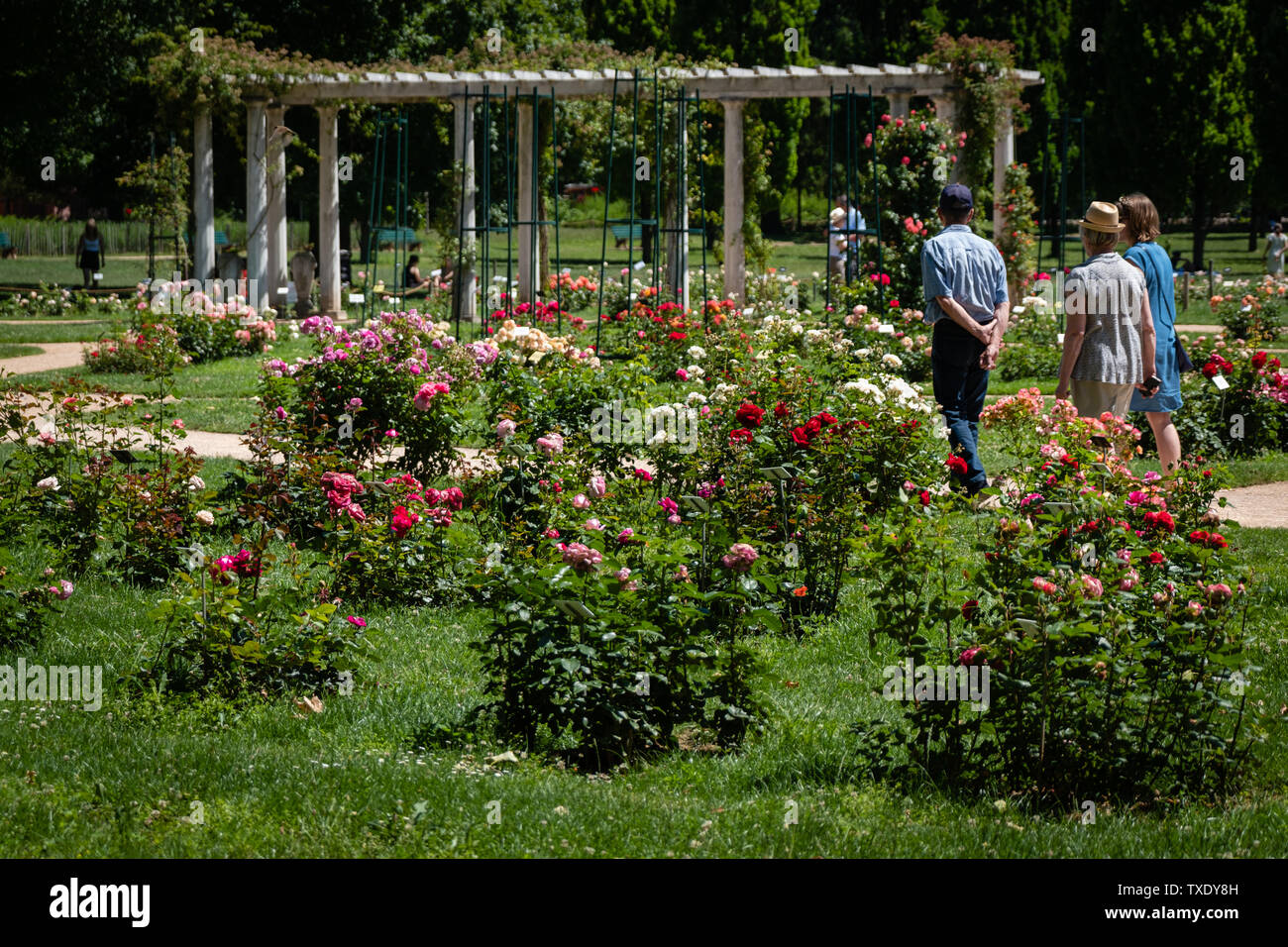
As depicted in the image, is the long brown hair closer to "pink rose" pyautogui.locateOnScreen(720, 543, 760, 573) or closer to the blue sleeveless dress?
the blue sleeveless dress

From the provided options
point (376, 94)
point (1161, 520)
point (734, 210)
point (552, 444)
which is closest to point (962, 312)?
point (552, 444)

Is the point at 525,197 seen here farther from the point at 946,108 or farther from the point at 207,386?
the point at 207,386

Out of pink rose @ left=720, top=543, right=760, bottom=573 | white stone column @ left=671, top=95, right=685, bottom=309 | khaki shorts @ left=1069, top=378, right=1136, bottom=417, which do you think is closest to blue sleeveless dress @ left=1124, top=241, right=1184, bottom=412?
khaki shorts @ left=1069, top=378, right=1136, bottom=417

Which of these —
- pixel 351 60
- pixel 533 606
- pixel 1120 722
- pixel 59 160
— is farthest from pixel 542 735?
pixel 59 160

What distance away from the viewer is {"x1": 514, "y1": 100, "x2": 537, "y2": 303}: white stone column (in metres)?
18.2

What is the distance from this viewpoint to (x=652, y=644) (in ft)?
13.8

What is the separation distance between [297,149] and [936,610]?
24475mm

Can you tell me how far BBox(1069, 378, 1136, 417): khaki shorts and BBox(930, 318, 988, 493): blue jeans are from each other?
0.60m

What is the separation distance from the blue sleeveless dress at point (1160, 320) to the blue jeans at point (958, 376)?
791mm

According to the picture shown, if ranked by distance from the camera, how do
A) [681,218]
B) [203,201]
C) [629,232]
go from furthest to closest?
[203,201]
[681,218]
[629,232]

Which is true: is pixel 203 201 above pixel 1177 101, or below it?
below

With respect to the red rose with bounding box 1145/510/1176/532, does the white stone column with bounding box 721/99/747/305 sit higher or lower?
higher

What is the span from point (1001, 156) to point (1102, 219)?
1130 centimetres

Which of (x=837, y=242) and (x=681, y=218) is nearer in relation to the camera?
(x=681, y=218)
